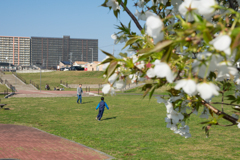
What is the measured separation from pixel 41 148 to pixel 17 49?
183 m

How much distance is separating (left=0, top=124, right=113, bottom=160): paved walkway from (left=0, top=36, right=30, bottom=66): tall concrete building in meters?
177

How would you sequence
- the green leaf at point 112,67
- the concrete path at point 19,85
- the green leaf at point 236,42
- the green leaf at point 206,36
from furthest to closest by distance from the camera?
the concrete path at point 19,85
the green leaf at point 112,67
the green leaf at point 206,36
the green leaf at point 236,42

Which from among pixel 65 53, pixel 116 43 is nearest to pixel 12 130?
pixel 116 43

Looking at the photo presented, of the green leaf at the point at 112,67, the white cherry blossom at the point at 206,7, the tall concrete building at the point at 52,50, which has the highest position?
the tall concrete building at the point at 52,50

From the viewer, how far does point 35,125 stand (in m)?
12.3

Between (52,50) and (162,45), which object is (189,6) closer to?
(162,45)

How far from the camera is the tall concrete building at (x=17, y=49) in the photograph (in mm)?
174625

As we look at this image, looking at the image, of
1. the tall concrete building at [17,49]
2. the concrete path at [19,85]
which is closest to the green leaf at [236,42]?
the concrete path at [19,85]

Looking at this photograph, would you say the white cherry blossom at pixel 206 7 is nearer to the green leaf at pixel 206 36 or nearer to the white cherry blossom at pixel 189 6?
the white cherry blossom at pixel 189 6

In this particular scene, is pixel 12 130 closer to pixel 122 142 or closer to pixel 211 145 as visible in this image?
pixel 122 142

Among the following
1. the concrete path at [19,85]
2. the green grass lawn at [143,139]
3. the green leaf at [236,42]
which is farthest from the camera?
the concrete path at [19,85]

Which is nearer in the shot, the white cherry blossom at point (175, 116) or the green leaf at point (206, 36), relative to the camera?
the green leaf at point (206, 36)

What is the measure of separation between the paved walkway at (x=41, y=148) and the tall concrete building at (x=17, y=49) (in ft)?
580

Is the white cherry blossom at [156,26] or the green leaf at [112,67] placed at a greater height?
the white cherry blossom at [156,26]
